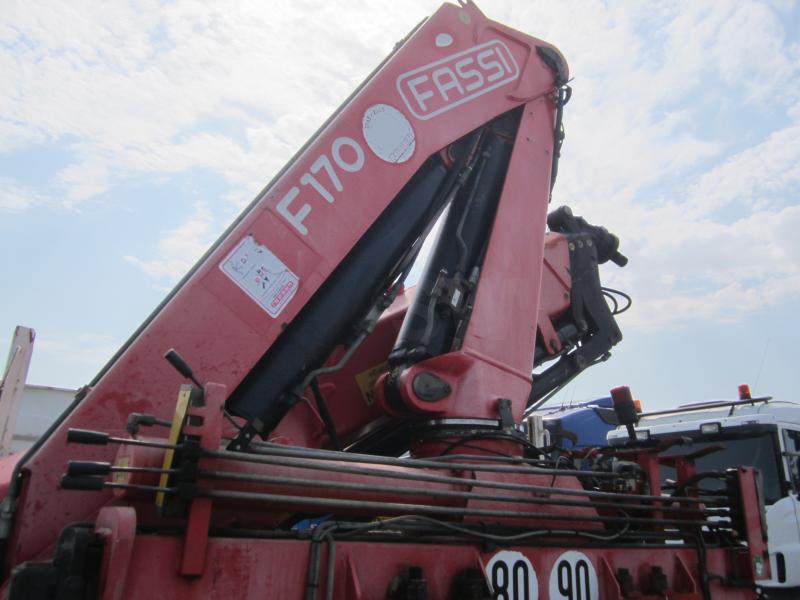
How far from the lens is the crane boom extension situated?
1957mm

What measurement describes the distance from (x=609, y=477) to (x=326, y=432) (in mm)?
1233

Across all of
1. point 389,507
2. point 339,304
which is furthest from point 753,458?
Answer: point 389,507

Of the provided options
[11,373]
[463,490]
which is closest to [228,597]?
[463,490]

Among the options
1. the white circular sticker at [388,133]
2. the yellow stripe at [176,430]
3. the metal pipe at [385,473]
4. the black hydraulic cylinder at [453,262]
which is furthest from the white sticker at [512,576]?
the white circular sticker at [388,133]

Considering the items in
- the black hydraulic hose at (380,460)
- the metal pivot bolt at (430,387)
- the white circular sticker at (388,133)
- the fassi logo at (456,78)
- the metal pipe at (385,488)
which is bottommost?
the metal pipe at (385,488)

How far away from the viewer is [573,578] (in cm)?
265

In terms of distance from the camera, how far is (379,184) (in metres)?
2.99

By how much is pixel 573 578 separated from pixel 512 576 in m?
0.31

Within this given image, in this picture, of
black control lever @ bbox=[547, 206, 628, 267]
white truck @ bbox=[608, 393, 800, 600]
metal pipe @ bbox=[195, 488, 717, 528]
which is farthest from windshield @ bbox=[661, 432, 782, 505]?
metal pipe @ bbox=[195, 488, 717, 528]

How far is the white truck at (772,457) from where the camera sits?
5.20 m

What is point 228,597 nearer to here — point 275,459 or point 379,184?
point 275,459

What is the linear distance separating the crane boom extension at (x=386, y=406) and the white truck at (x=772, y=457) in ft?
6.67

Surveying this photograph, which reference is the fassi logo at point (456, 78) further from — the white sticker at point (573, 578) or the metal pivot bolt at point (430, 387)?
the white sticker at point (573, 578)

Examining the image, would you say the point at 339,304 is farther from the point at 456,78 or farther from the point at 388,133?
the point at 456,78
